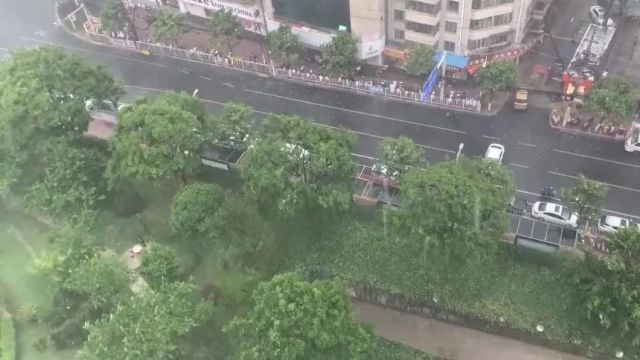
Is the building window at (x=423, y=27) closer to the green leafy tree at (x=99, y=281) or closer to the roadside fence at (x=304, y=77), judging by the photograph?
the roadside fence at (x=304, y=77)

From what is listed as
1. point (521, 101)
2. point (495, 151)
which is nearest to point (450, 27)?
point (521, 101)

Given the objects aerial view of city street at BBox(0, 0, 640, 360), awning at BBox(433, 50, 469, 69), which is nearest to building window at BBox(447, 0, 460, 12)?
aerial view of city street at BBox(0, 0, 640, 360)

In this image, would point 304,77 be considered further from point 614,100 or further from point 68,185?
point 614,100

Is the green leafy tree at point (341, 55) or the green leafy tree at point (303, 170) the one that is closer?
the green leafy tree at point (303, 170)

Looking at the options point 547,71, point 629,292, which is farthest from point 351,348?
point 547,71

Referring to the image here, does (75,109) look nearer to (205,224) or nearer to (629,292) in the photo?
(205,224)

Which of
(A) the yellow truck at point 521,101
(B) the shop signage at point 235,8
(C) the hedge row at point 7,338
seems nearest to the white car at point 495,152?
(A) the yellow truck at point 521,101
